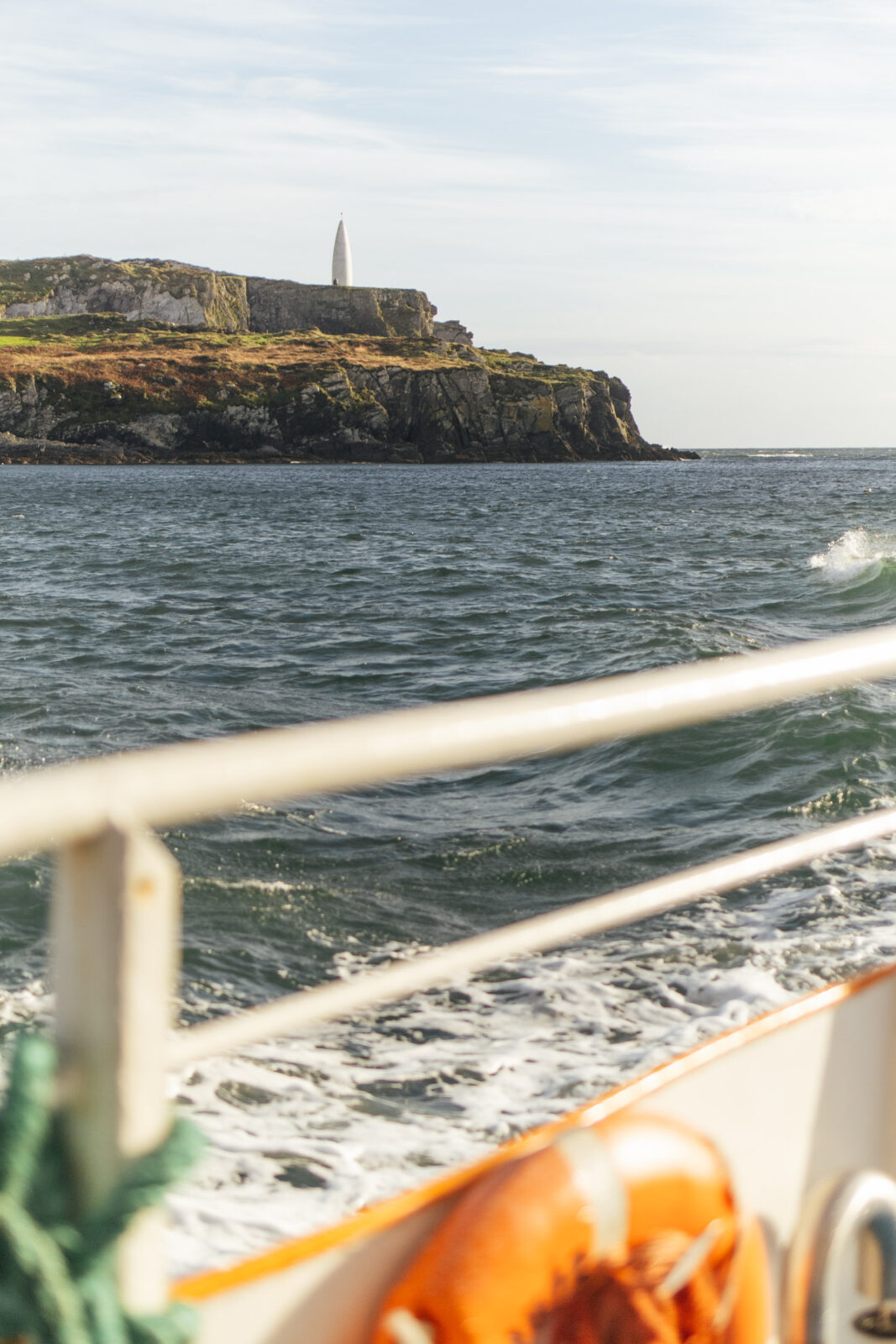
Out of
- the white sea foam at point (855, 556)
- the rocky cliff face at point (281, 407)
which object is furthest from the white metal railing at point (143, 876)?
the rocky cliff face at point (281, 407)

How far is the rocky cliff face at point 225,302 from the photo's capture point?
120 m

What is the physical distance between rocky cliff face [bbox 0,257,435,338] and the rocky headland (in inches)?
170

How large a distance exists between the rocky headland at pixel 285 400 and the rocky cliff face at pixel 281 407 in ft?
0.28

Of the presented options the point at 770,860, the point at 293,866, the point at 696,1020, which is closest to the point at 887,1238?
the point at 770,860

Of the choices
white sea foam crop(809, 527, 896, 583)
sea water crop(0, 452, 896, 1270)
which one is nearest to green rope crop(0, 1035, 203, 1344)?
sea water crop(0, 452, 896, 1270)

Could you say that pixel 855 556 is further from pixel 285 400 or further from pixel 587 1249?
pixel 285 400

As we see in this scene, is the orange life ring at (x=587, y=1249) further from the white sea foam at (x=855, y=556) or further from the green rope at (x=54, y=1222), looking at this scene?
the white sea foam at (x=855, y=556)

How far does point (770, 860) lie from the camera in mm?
1348

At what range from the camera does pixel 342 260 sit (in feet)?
405

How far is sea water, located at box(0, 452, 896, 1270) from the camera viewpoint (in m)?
3.78

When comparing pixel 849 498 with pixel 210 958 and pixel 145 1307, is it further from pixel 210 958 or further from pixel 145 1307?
pixel 145 1307

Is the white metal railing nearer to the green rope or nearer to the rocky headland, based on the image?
the green rope

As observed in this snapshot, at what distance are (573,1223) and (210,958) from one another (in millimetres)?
4009

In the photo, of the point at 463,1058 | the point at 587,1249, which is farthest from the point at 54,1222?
the point at 463,1058
